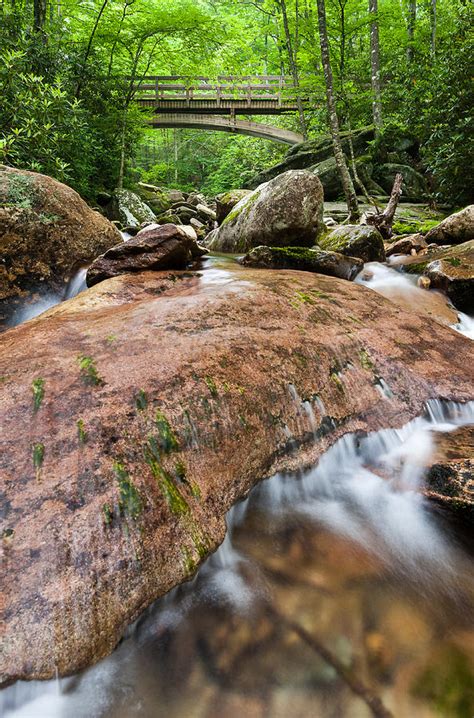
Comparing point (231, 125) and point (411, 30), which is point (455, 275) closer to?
point (411, 30)

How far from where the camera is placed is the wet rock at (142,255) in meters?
5.48

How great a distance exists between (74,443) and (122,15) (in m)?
14.4

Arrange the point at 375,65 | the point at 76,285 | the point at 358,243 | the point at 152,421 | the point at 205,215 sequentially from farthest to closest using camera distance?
the point at 205,215
the point at 375,65
the point at 358,243
the point at 76,285
the point at 152,421

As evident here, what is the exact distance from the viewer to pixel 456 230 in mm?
8625

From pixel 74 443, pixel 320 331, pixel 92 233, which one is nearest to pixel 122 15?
pixel 92 233

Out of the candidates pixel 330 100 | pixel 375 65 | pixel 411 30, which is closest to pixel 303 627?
pixel 330 100

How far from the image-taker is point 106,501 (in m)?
1.87

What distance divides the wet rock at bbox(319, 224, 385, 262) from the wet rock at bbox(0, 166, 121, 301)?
4433mm

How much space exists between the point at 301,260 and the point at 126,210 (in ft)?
25.2

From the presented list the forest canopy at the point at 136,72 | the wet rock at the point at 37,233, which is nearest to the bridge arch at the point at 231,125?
the forest canopy at the point at 136,72

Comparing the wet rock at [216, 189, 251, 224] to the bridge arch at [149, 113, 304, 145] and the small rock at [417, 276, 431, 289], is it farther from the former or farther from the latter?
the bridge arch at [149, 113, 304, 145]

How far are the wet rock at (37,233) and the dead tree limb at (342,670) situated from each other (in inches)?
204

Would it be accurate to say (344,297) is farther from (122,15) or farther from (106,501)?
(122,15)

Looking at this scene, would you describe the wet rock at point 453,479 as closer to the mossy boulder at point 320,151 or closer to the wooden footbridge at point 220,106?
the mossy boulder at point 320,151
